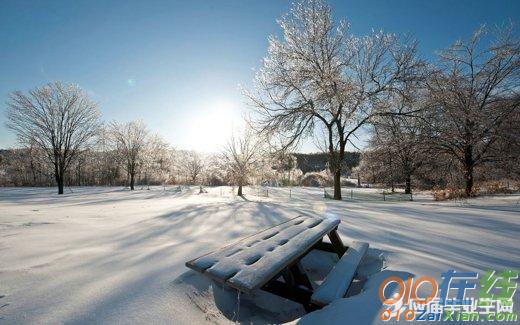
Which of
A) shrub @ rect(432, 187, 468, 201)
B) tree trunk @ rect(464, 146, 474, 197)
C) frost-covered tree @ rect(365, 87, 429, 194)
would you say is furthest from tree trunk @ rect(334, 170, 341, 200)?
tree trunk @ rect(464, 146, 474, 197)

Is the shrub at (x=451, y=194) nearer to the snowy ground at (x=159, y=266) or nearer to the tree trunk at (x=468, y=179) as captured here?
the tree trunk at (x=468, y=179)

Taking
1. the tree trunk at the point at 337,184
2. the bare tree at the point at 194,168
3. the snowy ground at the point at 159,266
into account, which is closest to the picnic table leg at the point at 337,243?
the snowy ground at the point at 159,266

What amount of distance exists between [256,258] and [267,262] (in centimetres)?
15

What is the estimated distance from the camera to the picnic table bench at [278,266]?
186cm

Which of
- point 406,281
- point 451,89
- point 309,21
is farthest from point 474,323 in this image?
point 451,89

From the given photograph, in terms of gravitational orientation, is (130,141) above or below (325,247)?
above

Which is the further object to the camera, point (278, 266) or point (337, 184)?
point (337, 184)

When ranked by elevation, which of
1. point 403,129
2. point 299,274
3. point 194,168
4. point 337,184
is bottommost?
point 299,274

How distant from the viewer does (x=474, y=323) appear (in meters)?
1.72

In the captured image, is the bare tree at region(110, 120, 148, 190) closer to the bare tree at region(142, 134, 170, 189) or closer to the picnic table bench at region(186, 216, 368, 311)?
the bare tree at region(142, 134, 170, 189)

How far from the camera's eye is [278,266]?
194cm

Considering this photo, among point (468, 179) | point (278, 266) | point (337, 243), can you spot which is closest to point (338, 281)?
point (278, 266)

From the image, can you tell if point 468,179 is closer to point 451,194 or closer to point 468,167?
point 468,167

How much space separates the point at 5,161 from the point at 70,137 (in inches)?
2410
